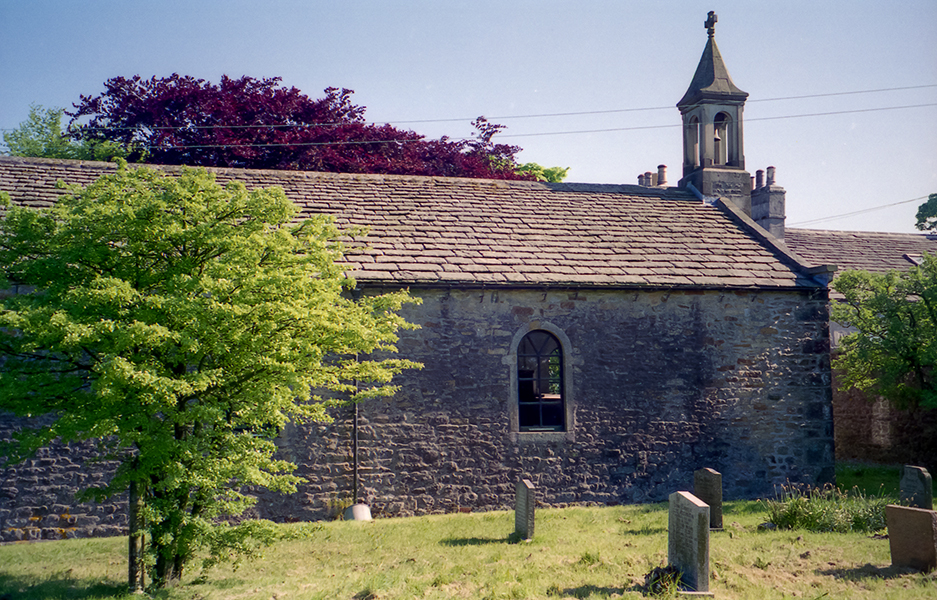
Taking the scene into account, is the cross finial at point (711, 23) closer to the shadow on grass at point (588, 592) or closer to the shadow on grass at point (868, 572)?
the shadow on grass at point (868, 572)

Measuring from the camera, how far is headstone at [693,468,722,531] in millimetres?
11141

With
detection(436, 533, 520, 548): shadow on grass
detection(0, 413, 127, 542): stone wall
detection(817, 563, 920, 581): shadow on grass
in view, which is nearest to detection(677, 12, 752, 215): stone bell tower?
detection(436, 533, 520, 548): shadow on grass

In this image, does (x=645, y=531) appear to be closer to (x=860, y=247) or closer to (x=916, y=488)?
(x=916, y=488)

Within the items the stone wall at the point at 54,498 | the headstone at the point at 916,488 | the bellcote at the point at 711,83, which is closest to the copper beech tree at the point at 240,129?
the bellcote at the point at 711,83

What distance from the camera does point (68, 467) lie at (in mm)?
11703

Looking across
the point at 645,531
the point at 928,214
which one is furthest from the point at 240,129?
the point at 928,214

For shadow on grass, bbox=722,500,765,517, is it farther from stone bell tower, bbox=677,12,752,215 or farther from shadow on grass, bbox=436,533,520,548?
stone bell tower, bbox=677,12,752,215

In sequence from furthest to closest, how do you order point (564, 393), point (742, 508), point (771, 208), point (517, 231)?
point (771, 208)
point (517, 231)
point (564, 393)
point (742, 508)

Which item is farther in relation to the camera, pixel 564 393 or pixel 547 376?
pixel 547 376

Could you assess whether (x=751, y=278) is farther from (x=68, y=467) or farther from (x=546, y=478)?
(x=68, y=467)

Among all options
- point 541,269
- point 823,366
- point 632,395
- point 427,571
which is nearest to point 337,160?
point 541,269

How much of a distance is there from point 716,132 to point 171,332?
56.2 ft

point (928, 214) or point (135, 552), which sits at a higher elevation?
point (928, 214)

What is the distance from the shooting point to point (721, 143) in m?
20.3
